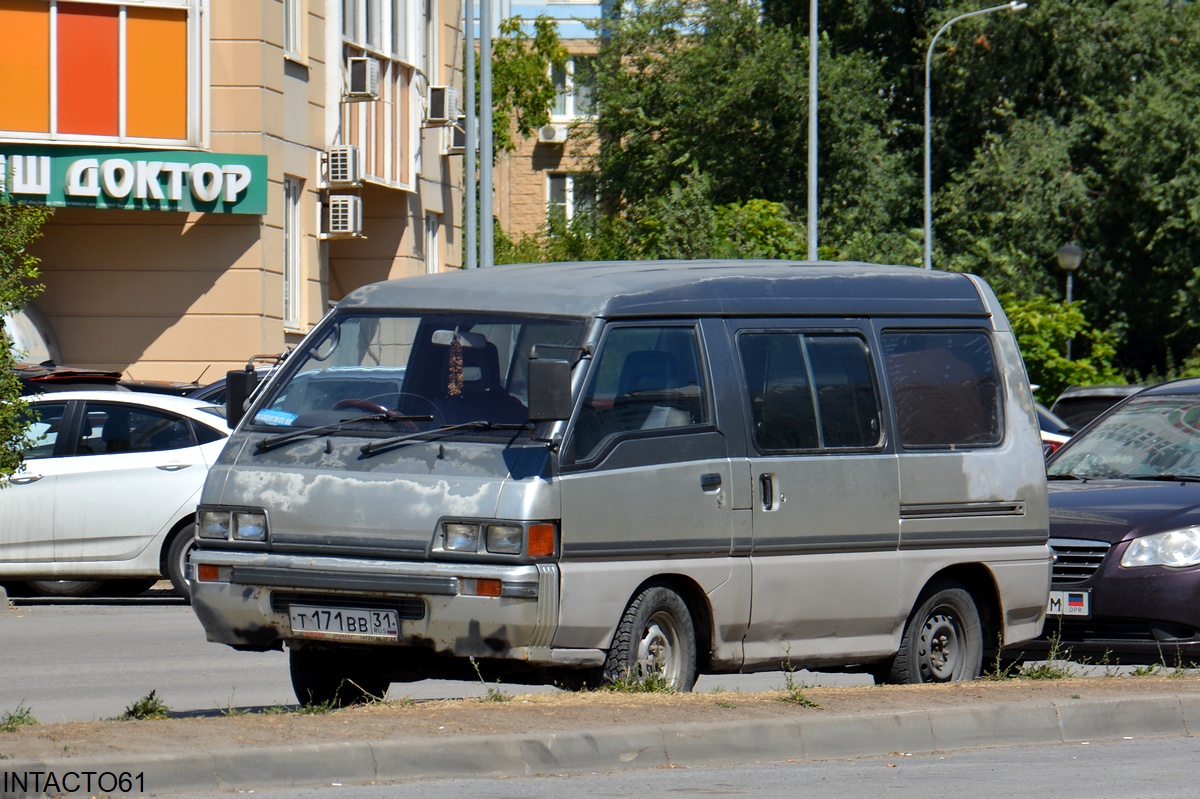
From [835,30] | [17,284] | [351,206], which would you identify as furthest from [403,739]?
[835,30]

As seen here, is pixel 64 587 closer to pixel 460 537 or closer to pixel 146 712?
pixel 146 712

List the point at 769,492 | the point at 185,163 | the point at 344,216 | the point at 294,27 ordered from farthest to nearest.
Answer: the point at 344,216, the point at 294,27, the point at 185,163, the point at 769,492

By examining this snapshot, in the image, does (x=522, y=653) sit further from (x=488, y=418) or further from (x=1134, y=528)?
(x=1134, y=528)

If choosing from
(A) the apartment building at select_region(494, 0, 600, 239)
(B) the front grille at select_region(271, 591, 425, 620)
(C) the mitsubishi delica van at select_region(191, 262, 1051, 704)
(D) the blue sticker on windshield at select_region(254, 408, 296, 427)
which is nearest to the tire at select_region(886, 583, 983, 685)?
Result: (C) the mitsubishi delica van at select_region(191, 262, 1051, 704)

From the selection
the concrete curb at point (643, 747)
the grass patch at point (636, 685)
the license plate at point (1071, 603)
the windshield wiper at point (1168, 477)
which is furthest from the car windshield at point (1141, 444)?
the grass patch at point (636, 685)

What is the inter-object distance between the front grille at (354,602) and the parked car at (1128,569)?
154 inches

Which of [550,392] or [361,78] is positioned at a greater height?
[361,78]

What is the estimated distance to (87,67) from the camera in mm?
24953

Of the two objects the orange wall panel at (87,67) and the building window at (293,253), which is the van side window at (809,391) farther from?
the building window at (293,253)

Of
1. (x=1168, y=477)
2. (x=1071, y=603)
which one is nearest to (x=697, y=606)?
(x=1071, y=603)

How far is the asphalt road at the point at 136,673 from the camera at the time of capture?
10031 mm

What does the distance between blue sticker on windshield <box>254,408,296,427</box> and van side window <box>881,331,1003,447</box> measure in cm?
290

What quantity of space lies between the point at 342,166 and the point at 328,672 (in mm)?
20069

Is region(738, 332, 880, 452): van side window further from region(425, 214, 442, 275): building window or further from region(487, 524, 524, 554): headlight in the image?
region(425, 214, 442, 275): building window
